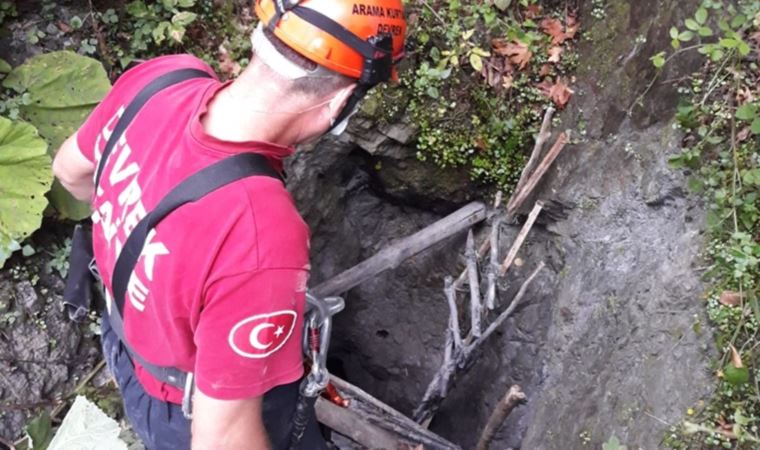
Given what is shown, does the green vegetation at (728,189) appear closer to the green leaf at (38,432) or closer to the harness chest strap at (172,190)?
the harness chest strap at (172,190)

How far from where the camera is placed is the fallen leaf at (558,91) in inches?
131

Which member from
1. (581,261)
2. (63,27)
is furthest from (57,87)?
(581,261)

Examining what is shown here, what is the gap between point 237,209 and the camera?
4.78 feet

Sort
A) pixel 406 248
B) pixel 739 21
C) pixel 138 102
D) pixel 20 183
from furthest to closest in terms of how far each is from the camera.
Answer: pixel 406 248
pixel 20 183
pixel 739 21
pixel 138 102

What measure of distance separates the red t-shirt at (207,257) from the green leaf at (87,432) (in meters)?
0.22

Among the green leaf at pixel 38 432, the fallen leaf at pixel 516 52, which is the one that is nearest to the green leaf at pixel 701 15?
the fallen leaf at pixel 516 52

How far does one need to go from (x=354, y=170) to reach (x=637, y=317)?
79.8 inches

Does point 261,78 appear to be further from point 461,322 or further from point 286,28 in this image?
point 461,322

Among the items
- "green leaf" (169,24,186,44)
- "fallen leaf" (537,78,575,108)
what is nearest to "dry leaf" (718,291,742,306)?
"fallen leaf" (537,78,575,108)

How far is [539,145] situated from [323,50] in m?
2.04

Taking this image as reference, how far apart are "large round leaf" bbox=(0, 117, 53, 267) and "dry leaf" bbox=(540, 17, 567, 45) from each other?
103 inches

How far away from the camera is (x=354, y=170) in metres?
4.11

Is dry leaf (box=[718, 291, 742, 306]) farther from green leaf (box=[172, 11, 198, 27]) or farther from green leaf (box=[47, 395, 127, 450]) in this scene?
green leaf (box=[172, 11, 198, 27])

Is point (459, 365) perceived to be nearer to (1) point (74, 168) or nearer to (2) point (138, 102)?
(1) point (74, 168)
